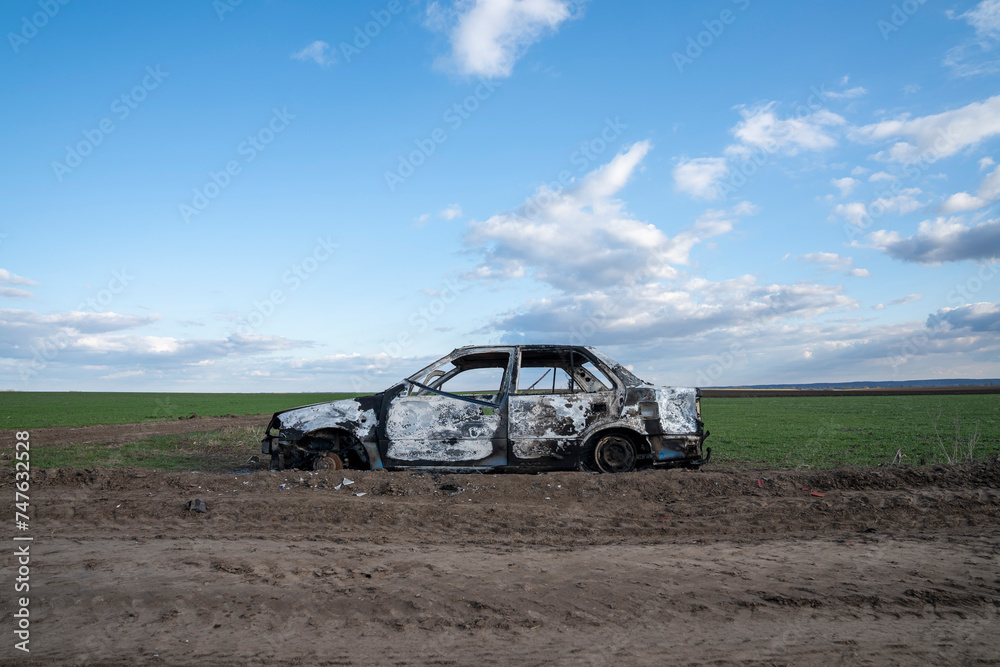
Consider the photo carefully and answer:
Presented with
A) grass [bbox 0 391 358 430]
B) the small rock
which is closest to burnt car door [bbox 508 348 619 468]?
the small rock

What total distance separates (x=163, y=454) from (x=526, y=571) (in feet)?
35.3

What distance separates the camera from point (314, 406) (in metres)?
7.77

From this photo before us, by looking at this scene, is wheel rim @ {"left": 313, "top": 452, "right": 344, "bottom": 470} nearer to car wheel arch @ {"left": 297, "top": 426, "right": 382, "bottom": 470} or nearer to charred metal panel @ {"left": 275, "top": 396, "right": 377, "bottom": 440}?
car wheel arch @ {"left": 297, "top": 426, "right": 382, "bottom": 470}

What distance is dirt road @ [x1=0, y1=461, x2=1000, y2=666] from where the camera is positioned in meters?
2.97

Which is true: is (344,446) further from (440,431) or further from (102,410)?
(102,410)

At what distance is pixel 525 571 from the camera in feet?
13.4

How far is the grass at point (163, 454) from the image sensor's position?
10.3 m

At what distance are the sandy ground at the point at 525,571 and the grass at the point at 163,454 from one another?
3.46 meters

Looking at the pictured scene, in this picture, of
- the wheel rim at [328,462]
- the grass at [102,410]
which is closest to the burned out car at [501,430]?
the wheel rim at [328,462]

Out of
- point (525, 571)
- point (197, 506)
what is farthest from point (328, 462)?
point (525, 571)

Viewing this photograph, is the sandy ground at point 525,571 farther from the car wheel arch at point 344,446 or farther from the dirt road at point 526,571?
the car wheel arch at point 344,446

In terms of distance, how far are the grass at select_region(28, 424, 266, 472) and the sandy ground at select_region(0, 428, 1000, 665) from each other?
346 centimetres

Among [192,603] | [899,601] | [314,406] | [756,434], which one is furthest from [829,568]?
[756,434]

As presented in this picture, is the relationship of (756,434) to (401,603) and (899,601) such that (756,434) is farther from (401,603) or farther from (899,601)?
(401,603)
